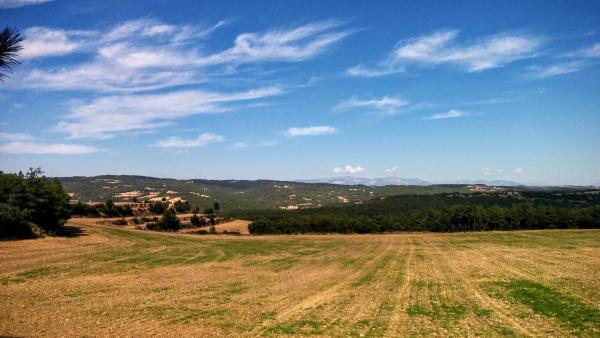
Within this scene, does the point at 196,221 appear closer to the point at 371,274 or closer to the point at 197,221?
the point at 197,221

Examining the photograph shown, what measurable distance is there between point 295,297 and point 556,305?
54.6 ft

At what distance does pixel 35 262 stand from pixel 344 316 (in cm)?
3739

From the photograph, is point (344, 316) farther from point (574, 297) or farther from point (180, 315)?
point (574, 297)

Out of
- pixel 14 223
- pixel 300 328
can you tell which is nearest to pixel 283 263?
pixel 300 328

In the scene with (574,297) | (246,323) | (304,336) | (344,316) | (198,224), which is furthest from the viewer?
(198,224)

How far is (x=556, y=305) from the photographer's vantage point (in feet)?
83.7

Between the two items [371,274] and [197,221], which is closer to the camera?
[371,274]

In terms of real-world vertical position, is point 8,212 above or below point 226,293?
above

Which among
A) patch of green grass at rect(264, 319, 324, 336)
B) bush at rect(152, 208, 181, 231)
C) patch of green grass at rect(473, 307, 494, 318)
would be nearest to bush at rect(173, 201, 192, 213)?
bush at rect(152, 208, 181, 231)

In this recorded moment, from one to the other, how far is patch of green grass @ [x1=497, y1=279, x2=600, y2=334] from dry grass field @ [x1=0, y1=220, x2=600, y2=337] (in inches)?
2.5

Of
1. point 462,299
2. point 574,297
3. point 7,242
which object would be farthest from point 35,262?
point 574,297

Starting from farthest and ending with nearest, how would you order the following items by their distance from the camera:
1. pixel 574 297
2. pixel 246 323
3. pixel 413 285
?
1. pixel 413 285
2. pixel 574 297
3. pixel 246 323

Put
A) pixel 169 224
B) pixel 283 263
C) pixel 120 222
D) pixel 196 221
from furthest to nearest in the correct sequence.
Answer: pixel 196 221, pixel 120 222, pixel 169 224, pixel 283 263

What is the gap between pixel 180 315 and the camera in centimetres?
2400
